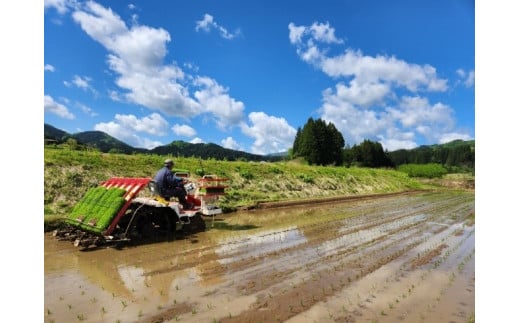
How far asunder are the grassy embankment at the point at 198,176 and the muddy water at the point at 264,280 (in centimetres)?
384

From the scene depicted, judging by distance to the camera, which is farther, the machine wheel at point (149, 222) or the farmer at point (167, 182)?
the farmer at point (167, 182)

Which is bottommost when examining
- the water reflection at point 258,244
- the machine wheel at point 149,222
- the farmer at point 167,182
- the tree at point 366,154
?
the water reflection at point 258,244

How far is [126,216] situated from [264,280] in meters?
4.69

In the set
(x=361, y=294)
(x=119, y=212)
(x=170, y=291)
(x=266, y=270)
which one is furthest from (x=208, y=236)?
(x=361, y=294)

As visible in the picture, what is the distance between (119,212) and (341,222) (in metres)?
8.21

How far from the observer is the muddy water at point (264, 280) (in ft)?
15.3

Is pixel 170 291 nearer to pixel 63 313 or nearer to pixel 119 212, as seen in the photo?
pixel 63 313

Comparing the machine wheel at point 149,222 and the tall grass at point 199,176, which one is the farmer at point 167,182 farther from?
the tall grass at point 199,176

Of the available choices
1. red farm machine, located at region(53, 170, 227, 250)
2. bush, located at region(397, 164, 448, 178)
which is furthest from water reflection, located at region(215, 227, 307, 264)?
bush, located at region(397, 164, 448, 178)

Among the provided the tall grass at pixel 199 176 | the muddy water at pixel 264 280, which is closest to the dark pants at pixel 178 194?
the muddy water at pixel 264 280

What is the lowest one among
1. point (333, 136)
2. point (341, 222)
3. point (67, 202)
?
point (341, 222)

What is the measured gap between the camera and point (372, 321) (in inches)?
177

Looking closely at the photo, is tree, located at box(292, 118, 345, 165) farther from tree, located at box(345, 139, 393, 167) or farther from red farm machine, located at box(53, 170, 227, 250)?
red farm machine, located at box(53, 170, 227, 250)

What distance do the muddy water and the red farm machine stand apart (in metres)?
0.41
